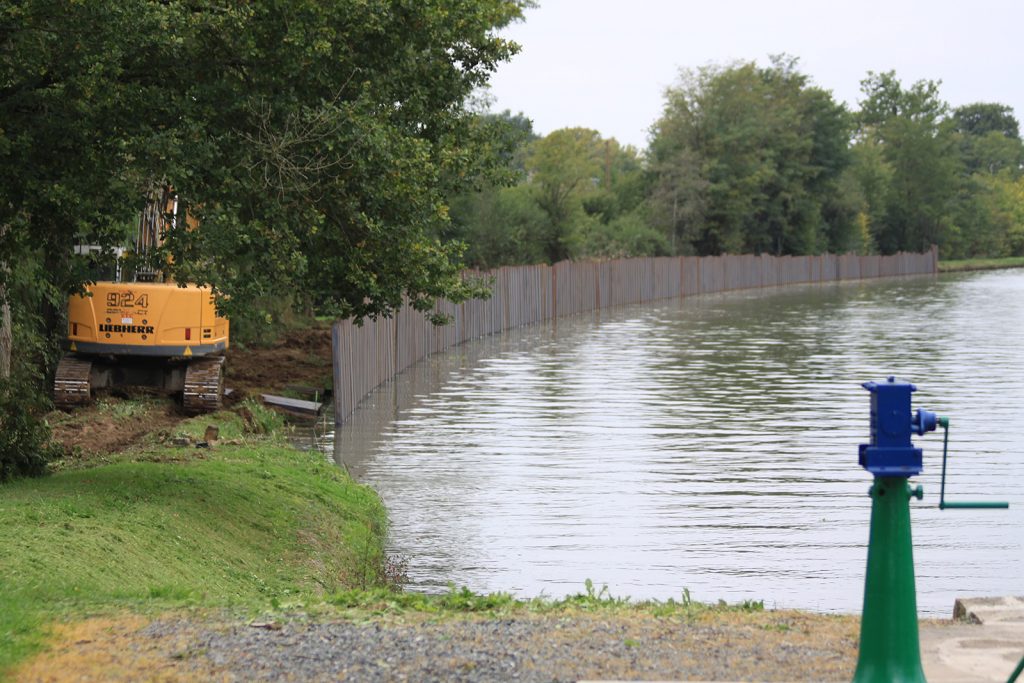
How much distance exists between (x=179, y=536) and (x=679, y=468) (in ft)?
29.1

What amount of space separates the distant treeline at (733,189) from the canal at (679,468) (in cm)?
2564

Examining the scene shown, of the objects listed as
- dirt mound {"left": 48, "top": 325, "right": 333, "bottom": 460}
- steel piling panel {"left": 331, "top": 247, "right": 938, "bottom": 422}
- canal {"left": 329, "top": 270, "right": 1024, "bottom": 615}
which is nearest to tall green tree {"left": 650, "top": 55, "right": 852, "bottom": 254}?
steel piling panel {"left": 331, "top": 247, "right": 938, "bottom": 422}

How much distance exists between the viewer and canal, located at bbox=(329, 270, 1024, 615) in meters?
13.2

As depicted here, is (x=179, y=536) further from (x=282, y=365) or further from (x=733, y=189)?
(x=733, y=189)

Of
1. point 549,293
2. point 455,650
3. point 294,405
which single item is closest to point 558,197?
point 549,293

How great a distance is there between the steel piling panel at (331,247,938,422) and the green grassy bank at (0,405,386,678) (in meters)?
6.15

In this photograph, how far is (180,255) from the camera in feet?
41.4

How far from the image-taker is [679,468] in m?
18.8

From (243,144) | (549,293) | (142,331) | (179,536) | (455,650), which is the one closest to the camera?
(455,650)

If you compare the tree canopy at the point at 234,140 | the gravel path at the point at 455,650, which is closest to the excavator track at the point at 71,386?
the tree canopy at the point at 234,140

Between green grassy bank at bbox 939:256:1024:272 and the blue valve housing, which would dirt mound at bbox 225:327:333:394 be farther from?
green grassy bank at bbox 939:256:1024:272

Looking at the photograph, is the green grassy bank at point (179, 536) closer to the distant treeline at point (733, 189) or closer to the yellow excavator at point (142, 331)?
the yellow excavator at point (142, 331)

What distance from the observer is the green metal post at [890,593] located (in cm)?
643

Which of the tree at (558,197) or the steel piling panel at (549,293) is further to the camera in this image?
the tree at (558,197)
